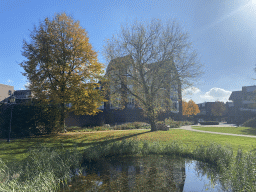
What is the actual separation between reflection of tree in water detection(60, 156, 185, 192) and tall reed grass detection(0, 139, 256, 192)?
0.72 metres

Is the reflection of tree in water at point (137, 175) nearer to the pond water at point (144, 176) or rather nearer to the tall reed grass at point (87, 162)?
the pond water at point (144, 176)

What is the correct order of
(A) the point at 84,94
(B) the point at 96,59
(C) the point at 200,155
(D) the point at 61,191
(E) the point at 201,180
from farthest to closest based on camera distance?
(B) the point at 96,59 → (A) the point at 84,94 → (C) the point at 200,155 → (E) the point at 201,180 → (D) the point at 61,191

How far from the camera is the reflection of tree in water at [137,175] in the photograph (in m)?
5.54

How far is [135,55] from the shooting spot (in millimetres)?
17328

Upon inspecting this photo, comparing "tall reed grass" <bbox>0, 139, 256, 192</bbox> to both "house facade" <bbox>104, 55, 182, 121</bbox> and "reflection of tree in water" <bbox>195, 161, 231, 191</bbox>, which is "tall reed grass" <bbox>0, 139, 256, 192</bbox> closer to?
"reflection of tree in water" <bbox>195, 161, 231, 191</bbox>

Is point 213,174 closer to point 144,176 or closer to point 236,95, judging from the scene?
point 144,176

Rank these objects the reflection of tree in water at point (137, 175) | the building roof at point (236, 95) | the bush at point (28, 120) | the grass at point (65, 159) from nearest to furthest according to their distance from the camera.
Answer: the grass at point (65, 159), the reflection of tree in water at point (137, 175), the bush at point (28, 120), the building roof at point (236, 95)

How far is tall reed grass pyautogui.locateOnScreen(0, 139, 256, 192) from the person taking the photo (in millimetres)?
4719

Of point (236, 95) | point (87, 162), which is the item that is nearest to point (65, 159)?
point (87, 162)

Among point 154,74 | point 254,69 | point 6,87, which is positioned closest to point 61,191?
point 154,74

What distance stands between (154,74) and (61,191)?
43.4 ft

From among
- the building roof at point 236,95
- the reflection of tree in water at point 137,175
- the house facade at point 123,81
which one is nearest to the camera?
the reflection of tree in water at point 137,175

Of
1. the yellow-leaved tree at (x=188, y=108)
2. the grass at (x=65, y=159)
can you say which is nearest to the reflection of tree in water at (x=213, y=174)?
the grass at (x=65, y=159)

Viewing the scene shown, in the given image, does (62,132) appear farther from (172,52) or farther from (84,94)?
(172,52)
